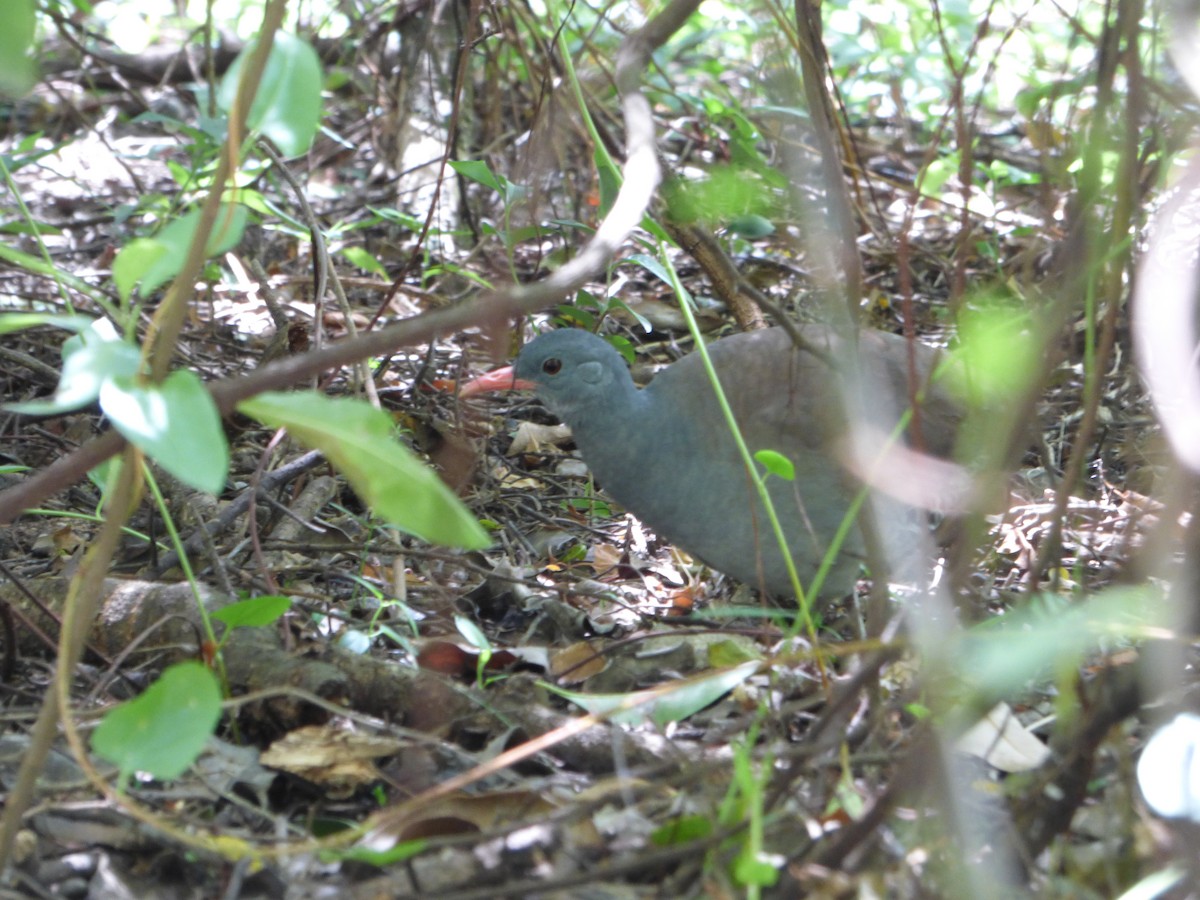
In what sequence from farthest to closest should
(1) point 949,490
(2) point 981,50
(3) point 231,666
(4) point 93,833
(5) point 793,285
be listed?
(2) point 981,50, (5) point 793,285, (1) point 949,490, (3) point 231,666, (4) point 93,833

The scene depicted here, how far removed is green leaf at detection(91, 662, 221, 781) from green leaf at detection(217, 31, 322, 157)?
25.0 inches

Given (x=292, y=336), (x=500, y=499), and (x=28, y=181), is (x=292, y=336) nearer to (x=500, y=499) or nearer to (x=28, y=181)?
(x=500, y=499)

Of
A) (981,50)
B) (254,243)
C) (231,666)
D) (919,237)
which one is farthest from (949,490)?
(981,50)

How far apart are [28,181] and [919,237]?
422 centimetres

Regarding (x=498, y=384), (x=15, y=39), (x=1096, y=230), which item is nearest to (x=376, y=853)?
(x=15, y=39)

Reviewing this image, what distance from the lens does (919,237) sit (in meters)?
5.29

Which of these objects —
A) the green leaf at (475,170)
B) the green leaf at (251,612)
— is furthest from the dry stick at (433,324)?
the green leaf at (475,170)

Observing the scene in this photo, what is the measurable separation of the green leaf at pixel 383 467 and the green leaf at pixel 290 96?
0.90 feet

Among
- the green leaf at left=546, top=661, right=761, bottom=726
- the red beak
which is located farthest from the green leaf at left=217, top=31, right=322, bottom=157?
the red beak

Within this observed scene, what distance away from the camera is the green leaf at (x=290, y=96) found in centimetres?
132

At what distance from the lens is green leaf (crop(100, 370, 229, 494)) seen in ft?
3.92

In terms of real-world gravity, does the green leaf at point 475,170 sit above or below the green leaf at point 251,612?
above

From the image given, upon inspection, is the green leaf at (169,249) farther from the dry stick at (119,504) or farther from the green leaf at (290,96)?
the green leaf at (290,96)

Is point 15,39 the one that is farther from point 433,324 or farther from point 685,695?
point 685,695
